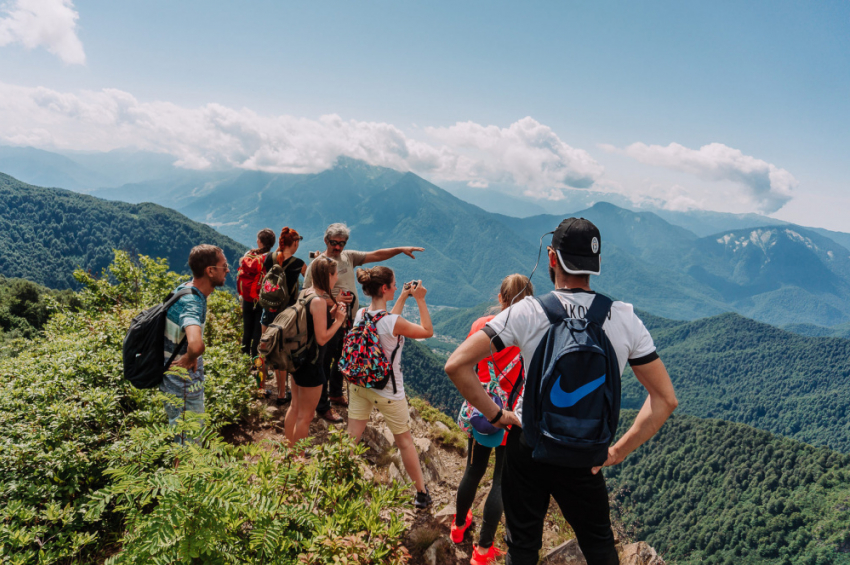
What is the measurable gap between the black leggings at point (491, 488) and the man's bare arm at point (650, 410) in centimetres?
133

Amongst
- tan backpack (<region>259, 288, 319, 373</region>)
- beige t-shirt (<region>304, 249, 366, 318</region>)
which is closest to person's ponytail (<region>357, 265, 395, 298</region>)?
tan backpack (<region>259, 288, 319, 373</region>)

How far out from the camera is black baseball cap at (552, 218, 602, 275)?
2448 millimetres

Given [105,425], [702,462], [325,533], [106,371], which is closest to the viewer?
[325,533]

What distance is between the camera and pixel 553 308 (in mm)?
2361

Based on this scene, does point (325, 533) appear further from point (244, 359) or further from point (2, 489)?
point (244, 359)

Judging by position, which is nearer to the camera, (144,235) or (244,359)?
(244,359)

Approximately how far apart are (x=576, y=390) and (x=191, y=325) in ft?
10.6

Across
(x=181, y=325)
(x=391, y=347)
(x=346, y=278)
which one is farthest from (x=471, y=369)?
(x=346, y=278)

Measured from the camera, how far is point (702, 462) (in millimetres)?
97750

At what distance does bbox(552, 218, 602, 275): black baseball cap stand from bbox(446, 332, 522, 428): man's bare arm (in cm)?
69

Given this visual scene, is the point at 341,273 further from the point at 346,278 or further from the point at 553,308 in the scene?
the point at 553,308

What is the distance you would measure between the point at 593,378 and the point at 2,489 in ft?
14.4

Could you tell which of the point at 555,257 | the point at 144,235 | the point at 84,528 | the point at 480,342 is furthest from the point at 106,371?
the point at 144,235

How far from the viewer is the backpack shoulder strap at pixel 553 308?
2332 millimetres
